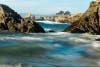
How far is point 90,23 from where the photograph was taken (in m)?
58.8

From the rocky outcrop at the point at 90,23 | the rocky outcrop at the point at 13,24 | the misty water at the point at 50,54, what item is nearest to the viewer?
the misty water at the point at 50,54

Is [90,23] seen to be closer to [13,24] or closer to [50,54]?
[13,24]

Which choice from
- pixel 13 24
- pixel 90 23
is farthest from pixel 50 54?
pixel 90 23

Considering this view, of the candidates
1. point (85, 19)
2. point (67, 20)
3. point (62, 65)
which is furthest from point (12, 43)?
point (67, 20)

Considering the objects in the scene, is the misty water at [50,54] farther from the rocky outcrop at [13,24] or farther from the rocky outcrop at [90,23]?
the rocky outcrop at [90,23]

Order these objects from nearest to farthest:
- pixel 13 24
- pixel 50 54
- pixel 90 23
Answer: pixel 50 54
pixel 13 24
pixel 90 23

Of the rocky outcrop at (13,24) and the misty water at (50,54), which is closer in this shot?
the misty water at (50,54)

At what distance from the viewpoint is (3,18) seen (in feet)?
190

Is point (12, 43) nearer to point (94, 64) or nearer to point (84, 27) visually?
point (94, 64)

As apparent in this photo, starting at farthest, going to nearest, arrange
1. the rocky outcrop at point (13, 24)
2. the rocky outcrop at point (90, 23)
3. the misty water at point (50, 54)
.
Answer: the rocky outcrop at point (90, 23), the rocky outcrop at point (13, 24), the misty water at point (50, 54)

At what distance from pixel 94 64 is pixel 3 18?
106 ft

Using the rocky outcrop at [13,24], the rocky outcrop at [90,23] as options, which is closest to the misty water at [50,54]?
the rocky outcrop at [13,24]

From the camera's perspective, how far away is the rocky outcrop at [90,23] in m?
58.0

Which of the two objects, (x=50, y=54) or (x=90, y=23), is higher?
(x=50, y=54)
